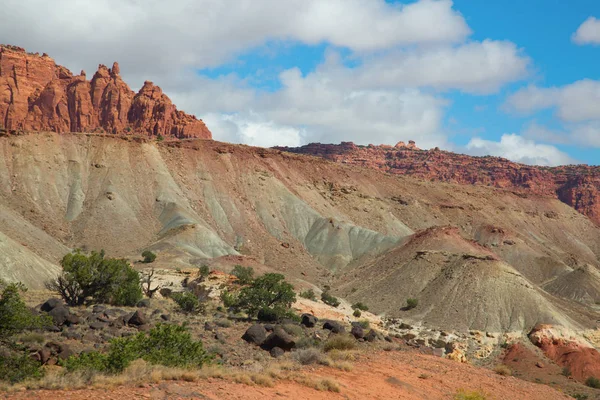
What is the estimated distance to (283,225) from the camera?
305 ft

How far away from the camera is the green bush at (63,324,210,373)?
51.7 feet

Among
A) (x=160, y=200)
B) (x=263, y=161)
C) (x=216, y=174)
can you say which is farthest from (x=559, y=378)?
(x=263, y=161)

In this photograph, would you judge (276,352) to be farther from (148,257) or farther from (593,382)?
(148,257)

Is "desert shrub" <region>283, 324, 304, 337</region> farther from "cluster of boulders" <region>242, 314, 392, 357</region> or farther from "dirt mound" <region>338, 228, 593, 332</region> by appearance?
"dirt mound" <region>338, 228, 593, 332</region>

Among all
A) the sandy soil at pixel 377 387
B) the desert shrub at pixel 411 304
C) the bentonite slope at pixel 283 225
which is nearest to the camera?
the sandy soil at pixel 377 387

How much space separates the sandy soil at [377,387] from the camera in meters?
13.3

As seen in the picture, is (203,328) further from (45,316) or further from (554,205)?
(554,205)

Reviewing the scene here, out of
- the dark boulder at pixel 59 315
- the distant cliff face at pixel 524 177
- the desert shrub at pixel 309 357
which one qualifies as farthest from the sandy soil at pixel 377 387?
the distant cliff face at pixel 524 177

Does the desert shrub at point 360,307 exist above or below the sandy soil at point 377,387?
above

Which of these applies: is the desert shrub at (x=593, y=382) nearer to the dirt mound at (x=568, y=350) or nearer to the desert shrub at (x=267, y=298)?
the dirt mound at (x=568, y=350)

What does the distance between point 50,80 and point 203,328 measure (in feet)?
426

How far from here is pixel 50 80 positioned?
465ft

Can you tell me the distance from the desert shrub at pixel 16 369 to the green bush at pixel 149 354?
88 centimetres

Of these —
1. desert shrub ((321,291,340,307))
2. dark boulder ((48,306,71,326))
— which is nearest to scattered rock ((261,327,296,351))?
dark boulder ((48,306,71,326))
